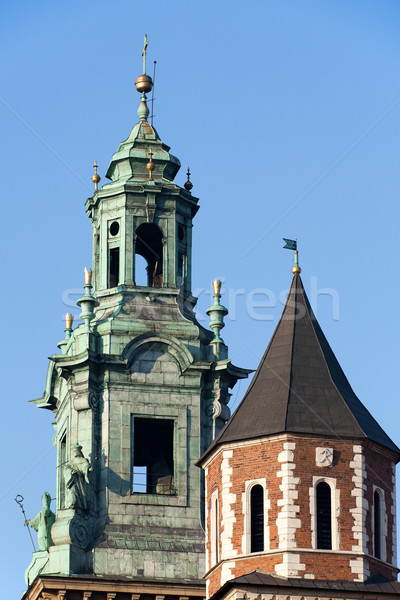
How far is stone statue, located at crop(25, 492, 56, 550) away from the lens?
99438mm

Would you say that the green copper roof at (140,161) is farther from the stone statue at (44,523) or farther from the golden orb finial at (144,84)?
the stone statue at (44,523)

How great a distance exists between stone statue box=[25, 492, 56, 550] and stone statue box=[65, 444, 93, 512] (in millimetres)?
1575

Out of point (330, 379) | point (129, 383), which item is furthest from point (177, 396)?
point (330, 379)

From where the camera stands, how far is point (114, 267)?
104938 mm

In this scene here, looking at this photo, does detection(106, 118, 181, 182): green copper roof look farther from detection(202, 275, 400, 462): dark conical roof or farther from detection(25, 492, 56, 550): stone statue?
detection(25, 492, 56, 550): stone statue

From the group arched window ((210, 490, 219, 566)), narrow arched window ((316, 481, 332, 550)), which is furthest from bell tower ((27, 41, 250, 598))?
narrow arched window ((316, 481, 332, 550))

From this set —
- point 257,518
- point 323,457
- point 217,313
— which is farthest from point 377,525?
point 217,313

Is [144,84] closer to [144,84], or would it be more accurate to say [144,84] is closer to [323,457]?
[144,84]

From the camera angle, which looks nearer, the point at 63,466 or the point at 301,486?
the point at 301,486

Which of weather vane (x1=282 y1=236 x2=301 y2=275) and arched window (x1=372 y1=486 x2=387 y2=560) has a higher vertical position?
weather vane (x1=282 y1=236 x2=301 y2=275)

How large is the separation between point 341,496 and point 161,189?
702 inches

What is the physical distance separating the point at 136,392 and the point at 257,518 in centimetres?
1137

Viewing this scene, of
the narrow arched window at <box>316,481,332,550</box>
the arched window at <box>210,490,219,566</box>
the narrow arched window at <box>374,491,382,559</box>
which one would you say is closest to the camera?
the narrow arched window at <box>316,481,332,550</box>

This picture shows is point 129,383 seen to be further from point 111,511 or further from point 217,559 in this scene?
point 217,559
